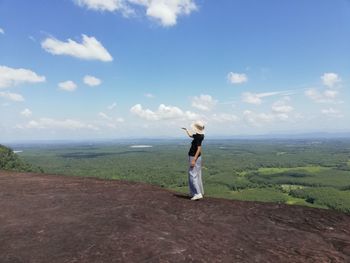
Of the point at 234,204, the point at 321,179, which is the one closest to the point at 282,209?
the point at 234,204

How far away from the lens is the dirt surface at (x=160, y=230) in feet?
22.2

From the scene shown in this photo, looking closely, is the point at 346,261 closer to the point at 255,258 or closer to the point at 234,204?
the point at 255,258

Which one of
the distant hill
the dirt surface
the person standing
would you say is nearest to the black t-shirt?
the person standing

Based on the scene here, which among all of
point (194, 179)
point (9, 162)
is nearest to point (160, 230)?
point (194, 179)

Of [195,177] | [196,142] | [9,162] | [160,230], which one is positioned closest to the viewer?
[160,230]

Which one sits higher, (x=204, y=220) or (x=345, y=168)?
(x=204, y=220)

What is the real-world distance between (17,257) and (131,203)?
15.3ft

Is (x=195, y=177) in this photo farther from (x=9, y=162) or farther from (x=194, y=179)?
(x=9, y=162)

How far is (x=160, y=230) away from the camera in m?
8.10

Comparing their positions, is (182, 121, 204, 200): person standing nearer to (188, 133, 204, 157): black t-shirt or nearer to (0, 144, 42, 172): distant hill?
(188, 133, 204, 157): black t-shirt

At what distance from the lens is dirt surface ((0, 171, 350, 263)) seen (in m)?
6.77

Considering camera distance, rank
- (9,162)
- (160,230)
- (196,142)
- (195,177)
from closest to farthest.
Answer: (160,230)
(196,142)
(195,177)
(9,162)

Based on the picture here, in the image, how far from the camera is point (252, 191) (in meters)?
93.8

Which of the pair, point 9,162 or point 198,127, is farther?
point 9,162
